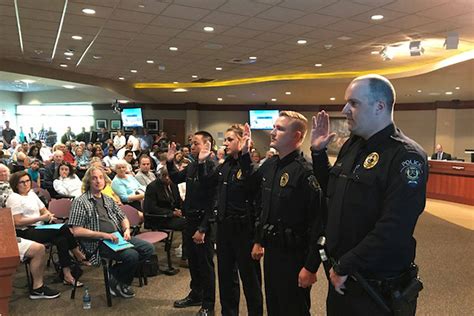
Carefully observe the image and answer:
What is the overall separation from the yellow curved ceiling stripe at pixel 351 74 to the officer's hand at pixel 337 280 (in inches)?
268

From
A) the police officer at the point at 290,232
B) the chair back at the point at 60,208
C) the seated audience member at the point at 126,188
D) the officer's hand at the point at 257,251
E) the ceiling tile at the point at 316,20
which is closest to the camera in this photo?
the police officer at the point at 290,232

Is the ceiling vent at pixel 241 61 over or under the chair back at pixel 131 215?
over

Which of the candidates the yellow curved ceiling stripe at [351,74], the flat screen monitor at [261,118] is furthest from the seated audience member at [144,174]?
the flat screen monitor at [261,118]

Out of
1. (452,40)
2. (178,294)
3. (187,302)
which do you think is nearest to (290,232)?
(187,302)

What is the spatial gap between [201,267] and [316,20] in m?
3.67

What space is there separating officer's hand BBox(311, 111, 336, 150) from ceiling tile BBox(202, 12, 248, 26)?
12.0 ft

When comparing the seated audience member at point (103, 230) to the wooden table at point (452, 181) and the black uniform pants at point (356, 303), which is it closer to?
the black uniform pants at point (356, 303)

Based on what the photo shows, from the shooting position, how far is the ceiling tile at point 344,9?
4628 millimetres

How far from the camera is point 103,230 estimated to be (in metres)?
3.74

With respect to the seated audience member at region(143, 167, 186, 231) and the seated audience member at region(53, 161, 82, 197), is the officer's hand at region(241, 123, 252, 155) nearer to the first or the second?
the seated audience member at region(143, 167, 186, 231)

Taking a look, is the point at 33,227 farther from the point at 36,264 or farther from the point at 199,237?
the point at 199,237

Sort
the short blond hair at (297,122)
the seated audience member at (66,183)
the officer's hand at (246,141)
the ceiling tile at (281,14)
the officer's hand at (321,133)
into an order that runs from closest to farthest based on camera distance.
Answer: the officer's hand at (321,133) < the short blond hair at (297,122) < the officer's hand at (246,141) < the ceiling tile at (281,14) < the seated audience member at (66,183)

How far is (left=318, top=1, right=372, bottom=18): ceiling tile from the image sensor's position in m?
4.63

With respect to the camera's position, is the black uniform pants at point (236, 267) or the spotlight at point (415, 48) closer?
the black uniform pants at point (236, 267)
